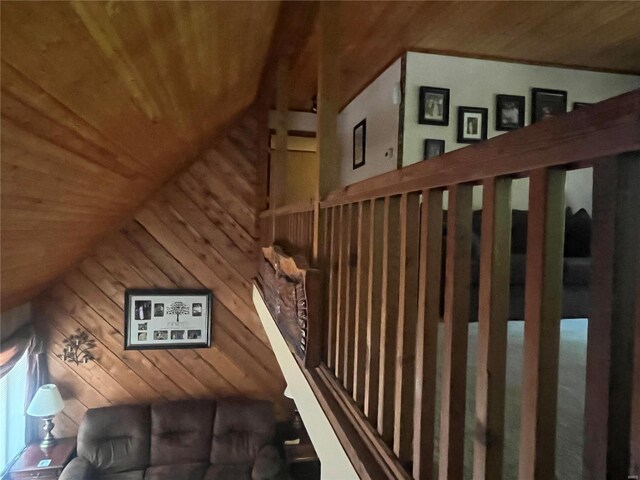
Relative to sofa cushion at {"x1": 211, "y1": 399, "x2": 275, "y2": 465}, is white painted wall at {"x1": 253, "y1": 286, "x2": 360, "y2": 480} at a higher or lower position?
higher

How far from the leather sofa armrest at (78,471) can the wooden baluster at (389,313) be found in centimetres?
389

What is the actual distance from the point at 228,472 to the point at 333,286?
3.53m

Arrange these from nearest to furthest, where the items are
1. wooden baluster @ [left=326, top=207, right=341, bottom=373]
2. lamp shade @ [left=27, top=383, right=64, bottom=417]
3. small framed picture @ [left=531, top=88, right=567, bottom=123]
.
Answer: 1. wooden baluster @ [left=326, top=207, right=341, bottom=373]
2. small framed picture @ [left=531, top=88, right=567, bottom=123]
3. lamp shade @ [left=27, top=383, right=64, bottom=417]

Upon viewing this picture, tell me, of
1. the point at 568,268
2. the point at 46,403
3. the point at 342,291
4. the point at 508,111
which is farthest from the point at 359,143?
the point at 46,403

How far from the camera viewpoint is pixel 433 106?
338cm

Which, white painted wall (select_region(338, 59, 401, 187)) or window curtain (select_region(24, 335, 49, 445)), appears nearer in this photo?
white painted wall (select_region(338, 59, 401, 187))

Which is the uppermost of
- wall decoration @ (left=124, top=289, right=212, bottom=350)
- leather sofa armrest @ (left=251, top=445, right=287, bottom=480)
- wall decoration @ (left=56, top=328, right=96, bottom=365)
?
wall decoration @ (left=124, top=289, right=212, bottom=350)

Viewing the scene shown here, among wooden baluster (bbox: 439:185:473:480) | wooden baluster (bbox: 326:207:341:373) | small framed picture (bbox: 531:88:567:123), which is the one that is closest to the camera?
wooden baluster (bbox: 439:185:473:480)

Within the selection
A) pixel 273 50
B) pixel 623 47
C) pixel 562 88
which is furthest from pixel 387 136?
pixel 623 47

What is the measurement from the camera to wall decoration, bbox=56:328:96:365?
4.56 metres

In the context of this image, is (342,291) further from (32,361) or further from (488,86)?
(32,361)

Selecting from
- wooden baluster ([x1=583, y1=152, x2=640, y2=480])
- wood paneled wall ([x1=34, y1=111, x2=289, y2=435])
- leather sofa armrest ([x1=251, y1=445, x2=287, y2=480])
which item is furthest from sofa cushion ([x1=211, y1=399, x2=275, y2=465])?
wooden baluster ([x1=583, y1=152, x2=640, y2=480])

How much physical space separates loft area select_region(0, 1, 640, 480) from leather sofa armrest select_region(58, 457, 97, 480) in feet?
0.07

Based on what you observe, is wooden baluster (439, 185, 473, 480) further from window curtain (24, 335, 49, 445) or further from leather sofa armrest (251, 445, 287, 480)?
window curtain (24, 335, 49, 445)
